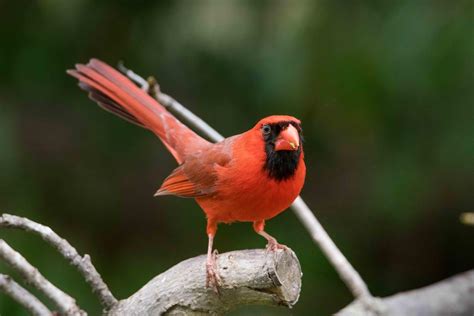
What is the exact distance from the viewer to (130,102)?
3.48m

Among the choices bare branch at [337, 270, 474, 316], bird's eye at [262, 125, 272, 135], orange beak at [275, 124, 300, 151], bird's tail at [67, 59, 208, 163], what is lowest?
bare branch at [337, 270, 474, 316]

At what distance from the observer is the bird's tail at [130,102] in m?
3.46

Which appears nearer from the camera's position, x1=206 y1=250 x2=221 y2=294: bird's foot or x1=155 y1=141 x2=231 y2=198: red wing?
x1=206 y1=250 x2=221 y2=294: bird's foot

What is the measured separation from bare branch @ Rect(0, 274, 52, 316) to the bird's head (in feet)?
3.53

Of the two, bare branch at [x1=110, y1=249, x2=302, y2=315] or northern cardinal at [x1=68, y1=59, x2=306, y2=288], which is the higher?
northern cardinal at [x1=68, y1=59, x2=306, y2=288]

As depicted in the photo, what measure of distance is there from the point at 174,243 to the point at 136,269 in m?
0.34

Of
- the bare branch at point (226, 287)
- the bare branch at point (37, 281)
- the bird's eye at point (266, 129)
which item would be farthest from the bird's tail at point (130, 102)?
the bare branch at point (37, 281)

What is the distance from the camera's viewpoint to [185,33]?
4.03 meters

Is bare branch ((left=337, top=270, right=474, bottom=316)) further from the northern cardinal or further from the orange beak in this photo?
the orange beak

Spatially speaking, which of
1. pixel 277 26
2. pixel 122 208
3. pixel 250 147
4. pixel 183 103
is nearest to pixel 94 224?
pixel 122 208

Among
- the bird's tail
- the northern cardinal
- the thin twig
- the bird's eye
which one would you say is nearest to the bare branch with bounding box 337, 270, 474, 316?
the thin twig

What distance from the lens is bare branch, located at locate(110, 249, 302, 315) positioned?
221cm

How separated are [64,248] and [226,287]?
1.57 ft

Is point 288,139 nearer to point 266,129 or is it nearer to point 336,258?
point 266,129
